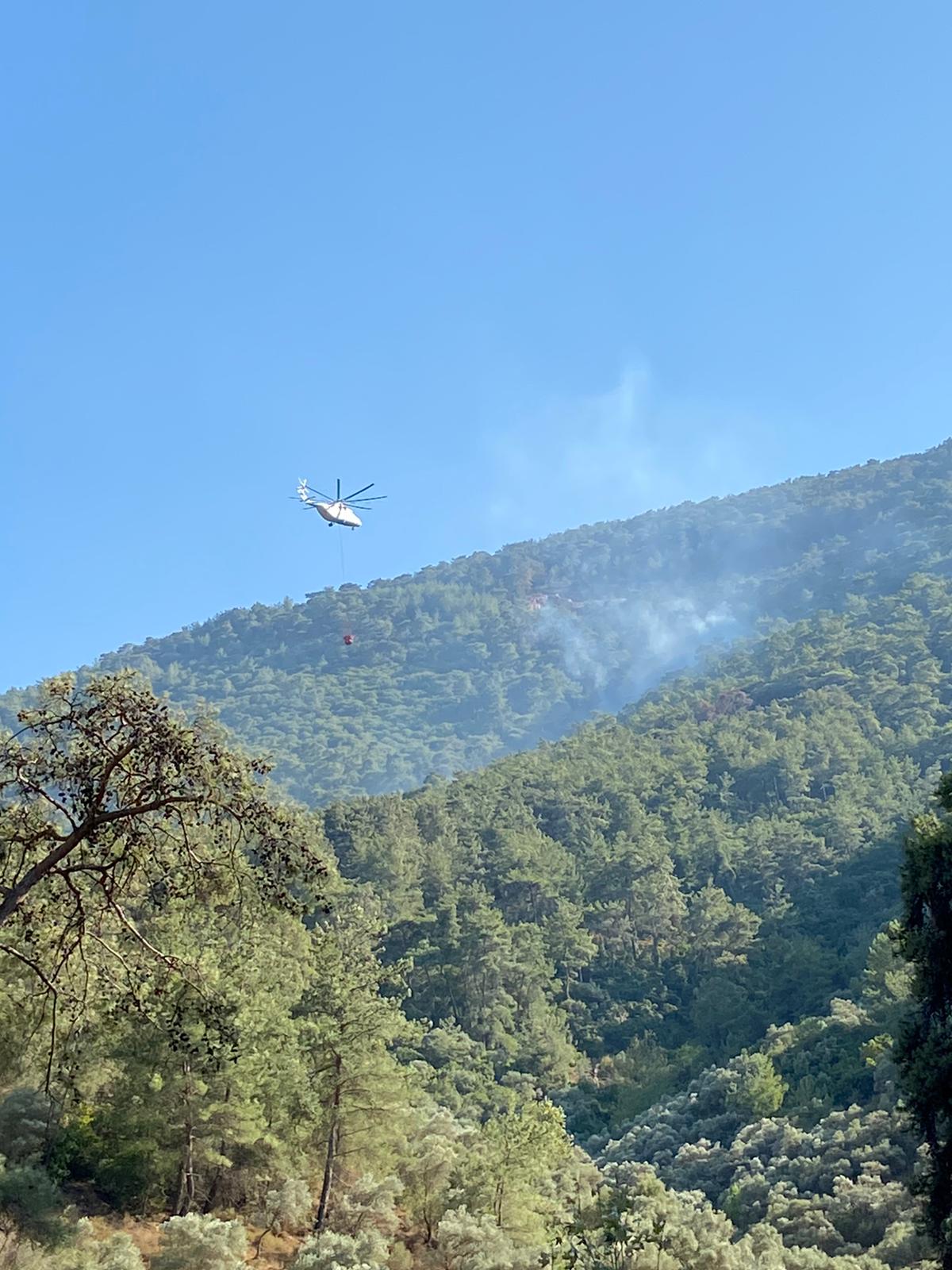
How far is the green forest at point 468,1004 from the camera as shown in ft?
34.7

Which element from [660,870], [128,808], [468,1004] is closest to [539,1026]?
[468,1004]

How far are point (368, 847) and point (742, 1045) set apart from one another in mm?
24366

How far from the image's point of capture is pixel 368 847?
216 ft

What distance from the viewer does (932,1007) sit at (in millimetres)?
17219

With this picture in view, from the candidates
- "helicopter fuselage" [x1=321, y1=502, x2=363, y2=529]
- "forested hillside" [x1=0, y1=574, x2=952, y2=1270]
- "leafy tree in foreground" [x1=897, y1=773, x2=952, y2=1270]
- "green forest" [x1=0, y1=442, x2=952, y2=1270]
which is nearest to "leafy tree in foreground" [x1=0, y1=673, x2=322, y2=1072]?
"green forest" [x1=0, y1=442, x2=952, y2=1270]

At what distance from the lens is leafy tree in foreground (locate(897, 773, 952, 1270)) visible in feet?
52.5

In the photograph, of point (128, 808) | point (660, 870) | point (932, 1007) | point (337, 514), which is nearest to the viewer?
point (128, 808)

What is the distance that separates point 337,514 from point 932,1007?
129 ft

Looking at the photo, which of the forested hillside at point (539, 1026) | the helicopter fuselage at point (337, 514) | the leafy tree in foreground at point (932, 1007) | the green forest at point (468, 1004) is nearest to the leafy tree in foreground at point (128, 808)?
the green forest at point (468, 1004)

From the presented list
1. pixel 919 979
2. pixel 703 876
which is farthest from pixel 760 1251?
pixel 703 876

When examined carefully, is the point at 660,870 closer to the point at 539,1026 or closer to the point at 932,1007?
the point at 539,1026

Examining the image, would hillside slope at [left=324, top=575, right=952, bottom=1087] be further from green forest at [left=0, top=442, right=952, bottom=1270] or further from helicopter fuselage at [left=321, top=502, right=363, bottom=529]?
helicopter fuselage at [left=321, top=502, right=363, bottom=529]

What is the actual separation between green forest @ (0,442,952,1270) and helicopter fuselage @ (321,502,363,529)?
703 inches

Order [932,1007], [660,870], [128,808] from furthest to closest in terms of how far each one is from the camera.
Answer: [660,870] < [932,1007] < [128,808]
